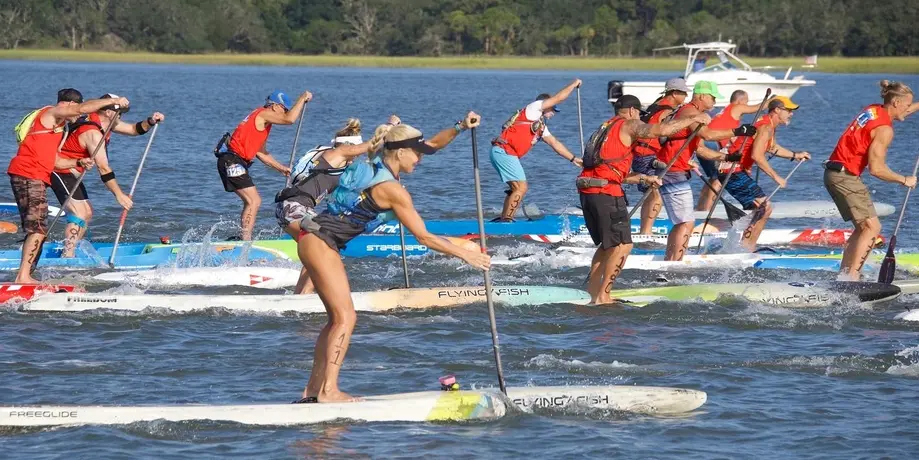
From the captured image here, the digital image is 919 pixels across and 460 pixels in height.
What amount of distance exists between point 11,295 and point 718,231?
28.8ft

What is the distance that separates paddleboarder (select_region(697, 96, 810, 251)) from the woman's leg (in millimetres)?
7148

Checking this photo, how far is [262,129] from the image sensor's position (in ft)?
52.0

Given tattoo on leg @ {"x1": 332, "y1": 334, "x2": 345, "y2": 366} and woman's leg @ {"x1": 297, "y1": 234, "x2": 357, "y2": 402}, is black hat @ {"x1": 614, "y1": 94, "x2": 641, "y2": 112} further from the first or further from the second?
tattoo on leg @ {"x1": 332, "y1": 334, "x2": 345, "y2": 366}

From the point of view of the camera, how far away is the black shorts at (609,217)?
1247 centimetres

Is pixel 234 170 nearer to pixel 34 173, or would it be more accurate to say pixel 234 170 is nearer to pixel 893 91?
pixel 34 173

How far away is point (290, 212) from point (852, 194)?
229 inches

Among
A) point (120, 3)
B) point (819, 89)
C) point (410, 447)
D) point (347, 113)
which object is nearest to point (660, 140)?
point (410, 447)

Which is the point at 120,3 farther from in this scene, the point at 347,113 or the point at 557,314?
the point at 557,314

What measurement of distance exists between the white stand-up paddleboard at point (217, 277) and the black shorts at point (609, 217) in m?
3.49

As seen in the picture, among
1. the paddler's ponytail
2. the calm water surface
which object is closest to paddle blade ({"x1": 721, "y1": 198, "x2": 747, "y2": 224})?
the calm water surface

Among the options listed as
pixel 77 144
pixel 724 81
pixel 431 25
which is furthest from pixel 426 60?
pixel 77 144

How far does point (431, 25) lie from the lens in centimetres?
10825

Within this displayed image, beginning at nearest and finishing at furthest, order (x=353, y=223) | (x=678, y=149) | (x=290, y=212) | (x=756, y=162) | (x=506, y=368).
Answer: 1. (x=353, y=223)
2. (x=290, y=212)
3. (x=506, y=368)
4. (x=678, y=149)
5. (x=756, y=162)

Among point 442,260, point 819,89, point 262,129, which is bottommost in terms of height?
point 819,89
